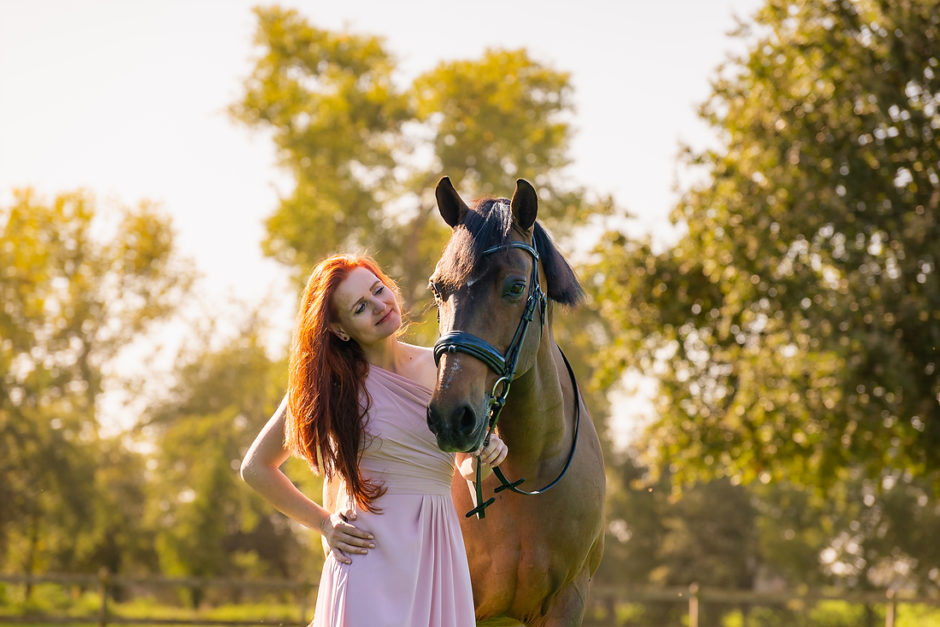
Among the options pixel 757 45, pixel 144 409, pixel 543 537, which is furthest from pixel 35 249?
pixel 543 537

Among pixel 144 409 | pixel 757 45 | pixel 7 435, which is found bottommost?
pixel 7 435

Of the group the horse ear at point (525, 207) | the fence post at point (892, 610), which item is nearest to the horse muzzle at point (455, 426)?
the horse ear at point (525, 207)

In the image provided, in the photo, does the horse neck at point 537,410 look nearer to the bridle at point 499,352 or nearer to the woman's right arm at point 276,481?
the bridle at point 499,352

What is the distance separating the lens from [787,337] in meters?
11.8

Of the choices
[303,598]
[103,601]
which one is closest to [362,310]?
[103,601]

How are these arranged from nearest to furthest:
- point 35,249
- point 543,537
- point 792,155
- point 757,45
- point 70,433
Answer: point 543,537, point 792,155, point 757,45, point 70,433, point 35,249

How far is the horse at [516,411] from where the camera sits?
2916 millimetres

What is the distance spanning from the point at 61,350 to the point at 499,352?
27.1 m

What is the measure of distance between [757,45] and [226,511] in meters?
20.6

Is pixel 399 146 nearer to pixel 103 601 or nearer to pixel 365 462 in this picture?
pixel 103 601

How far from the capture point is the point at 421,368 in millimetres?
3322

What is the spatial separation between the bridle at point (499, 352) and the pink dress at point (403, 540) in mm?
196

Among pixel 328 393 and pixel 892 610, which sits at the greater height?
pixel 328 393

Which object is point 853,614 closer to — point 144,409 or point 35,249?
point 144,409
